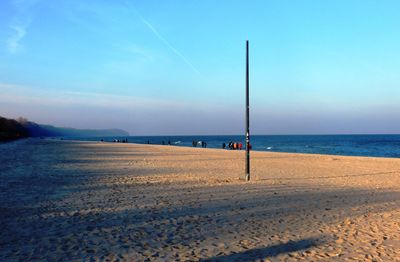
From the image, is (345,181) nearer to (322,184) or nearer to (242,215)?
(322,184)

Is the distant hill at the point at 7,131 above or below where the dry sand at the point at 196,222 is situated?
above

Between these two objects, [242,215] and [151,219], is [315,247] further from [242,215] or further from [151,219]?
[151,219]

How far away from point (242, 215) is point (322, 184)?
25.8ft

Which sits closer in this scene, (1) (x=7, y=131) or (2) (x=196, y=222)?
(2) (x=196, y=222)

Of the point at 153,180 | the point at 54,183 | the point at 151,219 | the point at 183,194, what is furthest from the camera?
the point at 153,180

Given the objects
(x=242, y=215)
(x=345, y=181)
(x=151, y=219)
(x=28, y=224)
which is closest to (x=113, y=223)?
(x=151, y=219)

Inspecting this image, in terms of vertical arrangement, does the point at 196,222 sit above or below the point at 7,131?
below

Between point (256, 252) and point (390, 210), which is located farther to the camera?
point (390, 210)

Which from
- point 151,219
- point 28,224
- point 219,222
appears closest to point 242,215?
point 219,222

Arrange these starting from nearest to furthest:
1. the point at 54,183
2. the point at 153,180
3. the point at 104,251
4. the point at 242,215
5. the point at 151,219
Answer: the point at 104,251 < the point at 151,219 < the point at 242,215 < the point at 54,183 < the point at 153,180

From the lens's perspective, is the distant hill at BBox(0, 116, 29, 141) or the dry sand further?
the distant hill at BBox(0, 116, 29, 141)

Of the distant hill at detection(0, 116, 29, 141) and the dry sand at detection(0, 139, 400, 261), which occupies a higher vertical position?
the distant hill at detection(0, 116, 29, 141)

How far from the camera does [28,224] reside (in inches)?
317

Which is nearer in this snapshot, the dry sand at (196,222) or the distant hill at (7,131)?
the dry sand at (196,222)
